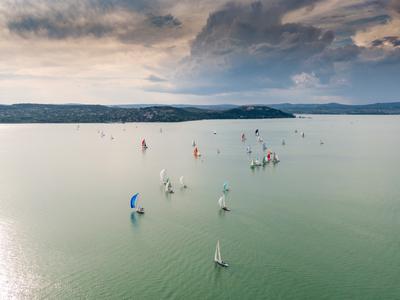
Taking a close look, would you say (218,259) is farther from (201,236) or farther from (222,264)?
(201,236)


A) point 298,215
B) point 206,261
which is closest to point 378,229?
point 298,215

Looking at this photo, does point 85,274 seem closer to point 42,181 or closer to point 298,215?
point 298,215

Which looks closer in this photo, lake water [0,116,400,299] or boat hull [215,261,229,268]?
lake water [0,116,400,299]

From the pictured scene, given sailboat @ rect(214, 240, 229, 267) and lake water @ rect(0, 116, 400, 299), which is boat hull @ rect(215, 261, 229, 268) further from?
lake water @ rect(0, 116, 400, 299)

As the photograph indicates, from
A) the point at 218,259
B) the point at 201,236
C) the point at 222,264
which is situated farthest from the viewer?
the point at 201,236

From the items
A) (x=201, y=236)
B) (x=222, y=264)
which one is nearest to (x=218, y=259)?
(x=222, y=264)

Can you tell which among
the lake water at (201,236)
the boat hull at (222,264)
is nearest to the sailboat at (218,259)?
the boat hull at (222,264)

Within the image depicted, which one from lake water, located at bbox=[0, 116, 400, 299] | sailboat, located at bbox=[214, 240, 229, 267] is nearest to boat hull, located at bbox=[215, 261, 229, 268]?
sailboat, located at bbox=[214, 240, 229, 267]

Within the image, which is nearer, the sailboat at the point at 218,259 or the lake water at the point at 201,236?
the lake water at the point at 201,236

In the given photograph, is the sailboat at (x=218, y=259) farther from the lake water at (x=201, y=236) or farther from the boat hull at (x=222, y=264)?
the lake water at (x=201, y=236)
